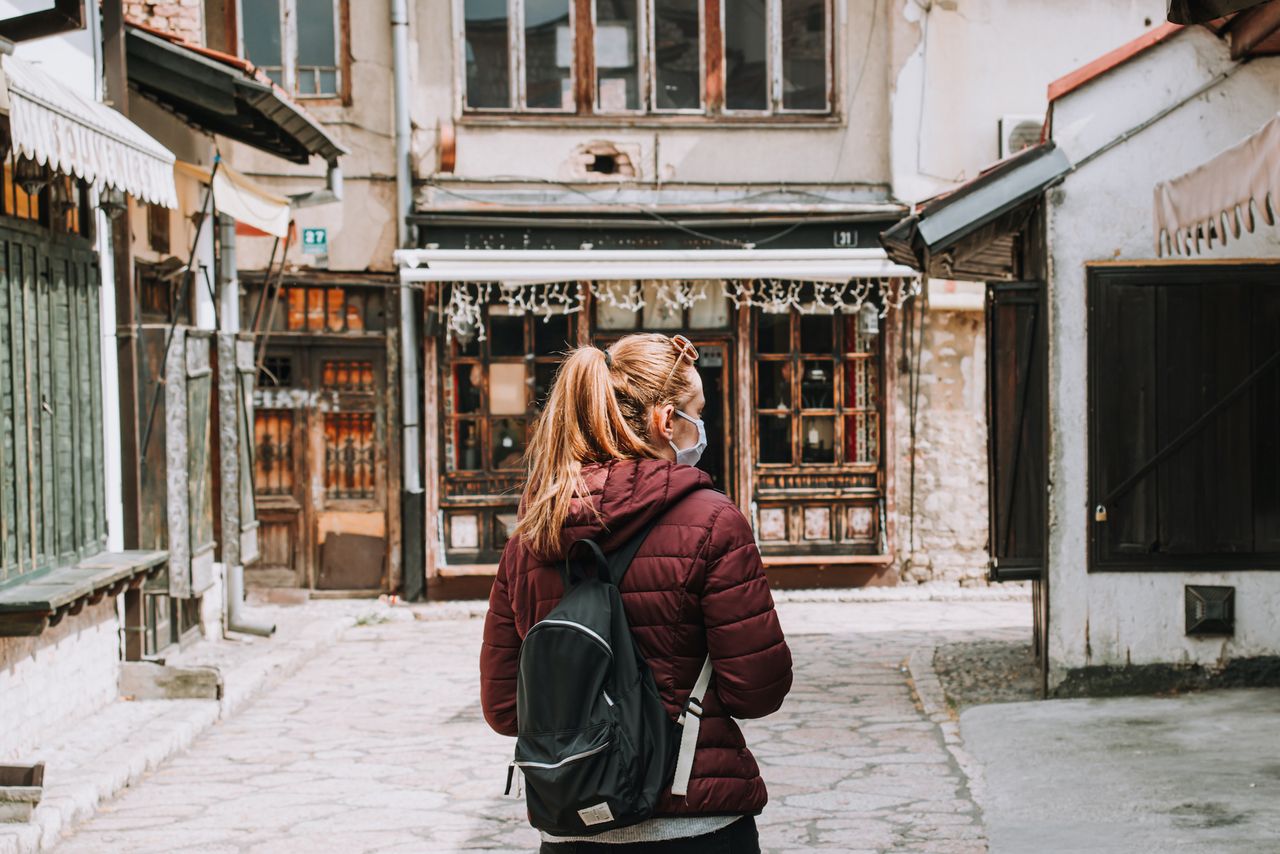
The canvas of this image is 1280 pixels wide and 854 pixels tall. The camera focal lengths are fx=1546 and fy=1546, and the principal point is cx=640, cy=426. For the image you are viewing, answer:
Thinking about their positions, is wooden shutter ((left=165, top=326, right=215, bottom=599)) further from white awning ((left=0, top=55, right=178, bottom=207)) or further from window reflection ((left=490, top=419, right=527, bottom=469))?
window reflection ((left=490, top=419, right=527, bottom=469))

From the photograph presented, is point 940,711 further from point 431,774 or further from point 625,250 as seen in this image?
point 625,250

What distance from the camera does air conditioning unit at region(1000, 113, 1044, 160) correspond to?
613 inches

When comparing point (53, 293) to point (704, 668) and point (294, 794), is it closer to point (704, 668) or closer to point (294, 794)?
point (294, 794)

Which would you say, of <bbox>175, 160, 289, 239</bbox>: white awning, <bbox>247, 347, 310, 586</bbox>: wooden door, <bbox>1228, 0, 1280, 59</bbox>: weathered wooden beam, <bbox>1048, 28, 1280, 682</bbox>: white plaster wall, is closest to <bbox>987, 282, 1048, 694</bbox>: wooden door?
<bbox>1048, 28, 1280, 682</bbox>: white plaster wall

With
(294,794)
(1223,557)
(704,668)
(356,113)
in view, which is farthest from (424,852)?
(356,113)

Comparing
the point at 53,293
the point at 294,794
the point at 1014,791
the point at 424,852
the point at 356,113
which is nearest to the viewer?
the point at 424,852

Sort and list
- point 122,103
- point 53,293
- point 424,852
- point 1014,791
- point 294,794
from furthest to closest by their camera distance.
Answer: point 122,103 < point 53,293 < point 294,794 < point 1014,791 < point 424,852

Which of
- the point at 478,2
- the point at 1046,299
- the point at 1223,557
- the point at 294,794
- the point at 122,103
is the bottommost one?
the point at 294,794

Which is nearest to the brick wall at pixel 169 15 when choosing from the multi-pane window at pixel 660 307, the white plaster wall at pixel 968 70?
the multi-pane window at pixel 660 307

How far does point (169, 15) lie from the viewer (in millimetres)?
12305

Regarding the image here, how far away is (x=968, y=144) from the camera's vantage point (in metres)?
15.8

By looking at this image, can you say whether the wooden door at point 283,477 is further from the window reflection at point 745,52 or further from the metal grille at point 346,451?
the window reflection at point 745,52

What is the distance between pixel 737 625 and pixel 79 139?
4.78 m

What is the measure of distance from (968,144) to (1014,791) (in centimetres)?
995
